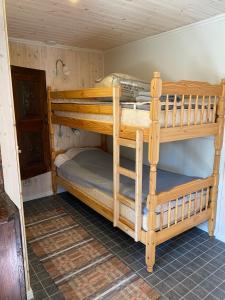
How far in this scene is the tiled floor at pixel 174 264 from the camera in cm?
189

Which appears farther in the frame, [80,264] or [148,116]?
[80,264]

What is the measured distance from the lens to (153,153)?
6.22 ft

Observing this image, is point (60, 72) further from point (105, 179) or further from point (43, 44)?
point (105, 179)

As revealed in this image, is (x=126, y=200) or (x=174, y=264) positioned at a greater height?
(x=126, y=200)

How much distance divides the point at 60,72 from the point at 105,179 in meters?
1.97

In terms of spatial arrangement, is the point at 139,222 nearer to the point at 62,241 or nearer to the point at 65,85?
the point at 62,241

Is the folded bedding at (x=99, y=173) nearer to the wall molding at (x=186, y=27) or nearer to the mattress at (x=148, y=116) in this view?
the mattress at (x=148, y=116)

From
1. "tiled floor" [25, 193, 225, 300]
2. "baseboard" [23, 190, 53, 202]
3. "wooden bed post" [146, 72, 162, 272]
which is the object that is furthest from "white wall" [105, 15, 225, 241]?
"baseboard" [23, 190, 53, 202]

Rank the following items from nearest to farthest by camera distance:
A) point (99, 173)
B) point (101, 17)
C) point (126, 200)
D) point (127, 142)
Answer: point (127, 142)
point (126, 200)
point (101, 17)
point (99, 173)

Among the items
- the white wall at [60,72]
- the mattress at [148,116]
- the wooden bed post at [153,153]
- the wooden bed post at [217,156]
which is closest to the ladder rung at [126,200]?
the wooden bed post at [153,153]

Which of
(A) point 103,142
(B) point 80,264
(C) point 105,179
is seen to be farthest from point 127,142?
(A) point 103,142

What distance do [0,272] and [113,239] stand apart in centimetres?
165

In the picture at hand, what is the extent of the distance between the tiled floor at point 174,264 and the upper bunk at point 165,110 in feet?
3.98

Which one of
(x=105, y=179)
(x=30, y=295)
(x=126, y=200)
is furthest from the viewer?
(x=105, y=179)
